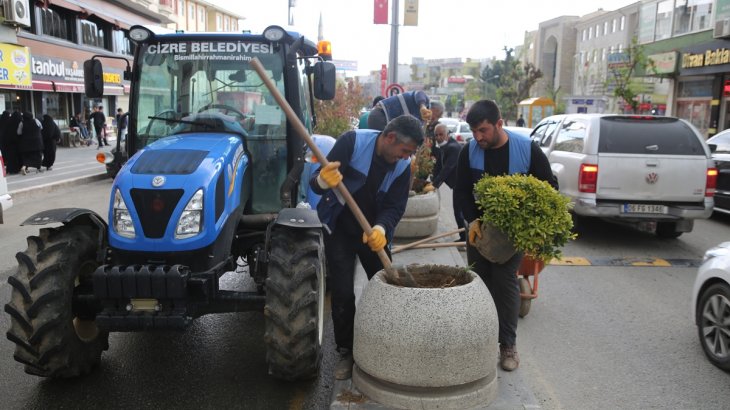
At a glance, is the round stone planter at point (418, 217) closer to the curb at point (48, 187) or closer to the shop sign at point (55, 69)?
the curb at point (48, 187)

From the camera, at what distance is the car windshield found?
554cm

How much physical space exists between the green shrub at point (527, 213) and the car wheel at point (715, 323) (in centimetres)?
165

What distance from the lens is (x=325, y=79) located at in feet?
19.3

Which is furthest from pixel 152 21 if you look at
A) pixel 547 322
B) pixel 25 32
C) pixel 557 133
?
pixel 547 322

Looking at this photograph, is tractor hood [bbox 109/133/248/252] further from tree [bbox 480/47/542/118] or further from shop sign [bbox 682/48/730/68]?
tree [bbox 480/47/542/118]

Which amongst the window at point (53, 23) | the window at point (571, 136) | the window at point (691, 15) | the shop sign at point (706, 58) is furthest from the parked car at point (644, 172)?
the window at point (53, 23)

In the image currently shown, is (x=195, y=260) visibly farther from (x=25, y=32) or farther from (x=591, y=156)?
(x=25, y=32)

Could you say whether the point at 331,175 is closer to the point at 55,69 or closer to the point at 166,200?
the point at 166,200

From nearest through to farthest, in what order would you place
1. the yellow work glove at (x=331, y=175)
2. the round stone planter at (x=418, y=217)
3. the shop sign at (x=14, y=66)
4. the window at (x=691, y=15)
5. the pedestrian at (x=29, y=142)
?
the yellow work glove at (x=331, y=175)
the round stone planter at (x=418, y=217)
the pedestrian at (x=29, y=142)
the shop sign at (x=14, y=66)
the window at (x=691, y=15)

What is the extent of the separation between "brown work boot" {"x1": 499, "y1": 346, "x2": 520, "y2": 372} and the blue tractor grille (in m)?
2.52

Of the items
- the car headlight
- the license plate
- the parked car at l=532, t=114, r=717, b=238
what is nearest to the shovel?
the car headlight

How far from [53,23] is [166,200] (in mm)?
28292

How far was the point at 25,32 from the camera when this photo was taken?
2514 centimetres

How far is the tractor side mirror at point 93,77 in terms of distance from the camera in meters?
5.77
